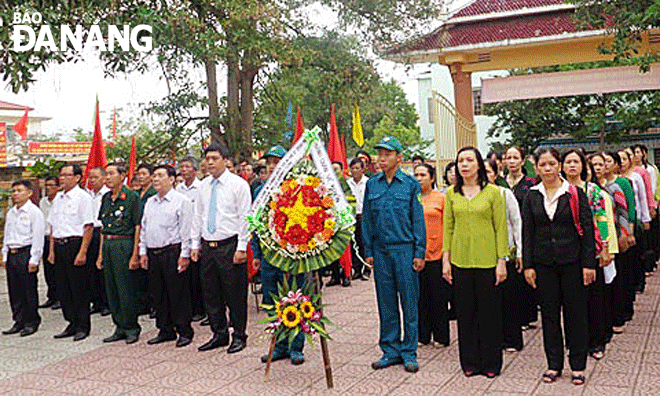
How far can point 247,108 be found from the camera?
12102 millimetres

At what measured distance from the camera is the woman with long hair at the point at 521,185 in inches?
235

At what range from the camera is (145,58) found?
10586 mm

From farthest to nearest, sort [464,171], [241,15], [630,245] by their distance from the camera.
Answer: [241,15]
[630,245]
[464,171]

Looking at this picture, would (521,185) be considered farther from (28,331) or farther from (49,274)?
(49,274)

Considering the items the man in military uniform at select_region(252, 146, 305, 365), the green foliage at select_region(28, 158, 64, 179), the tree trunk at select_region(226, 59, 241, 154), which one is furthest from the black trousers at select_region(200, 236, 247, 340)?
the green foliage at select_region(28, 158, 64, 179)

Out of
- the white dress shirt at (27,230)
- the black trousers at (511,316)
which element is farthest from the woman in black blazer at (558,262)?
the white dress shirt at (27,230)

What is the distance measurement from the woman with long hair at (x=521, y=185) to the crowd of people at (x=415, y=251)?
0.02m

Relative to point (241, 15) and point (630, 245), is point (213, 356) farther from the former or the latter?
point (241, 15)

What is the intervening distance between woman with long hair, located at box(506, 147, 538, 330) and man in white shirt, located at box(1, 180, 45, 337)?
4.98m

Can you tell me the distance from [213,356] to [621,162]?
15.0ft

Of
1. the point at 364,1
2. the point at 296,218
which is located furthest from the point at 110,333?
the point at 364,1

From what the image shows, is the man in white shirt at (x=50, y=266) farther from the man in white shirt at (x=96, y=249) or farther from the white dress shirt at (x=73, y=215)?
the white dress shirt at (x=73, y=215)

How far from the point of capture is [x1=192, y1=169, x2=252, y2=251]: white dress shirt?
591 centimetres

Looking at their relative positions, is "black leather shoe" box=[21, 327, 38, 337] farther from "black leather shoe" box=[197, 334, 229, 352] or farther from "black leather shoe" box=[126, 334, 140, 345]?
"black leather shoe" box=[197, 334, 229, 352]
